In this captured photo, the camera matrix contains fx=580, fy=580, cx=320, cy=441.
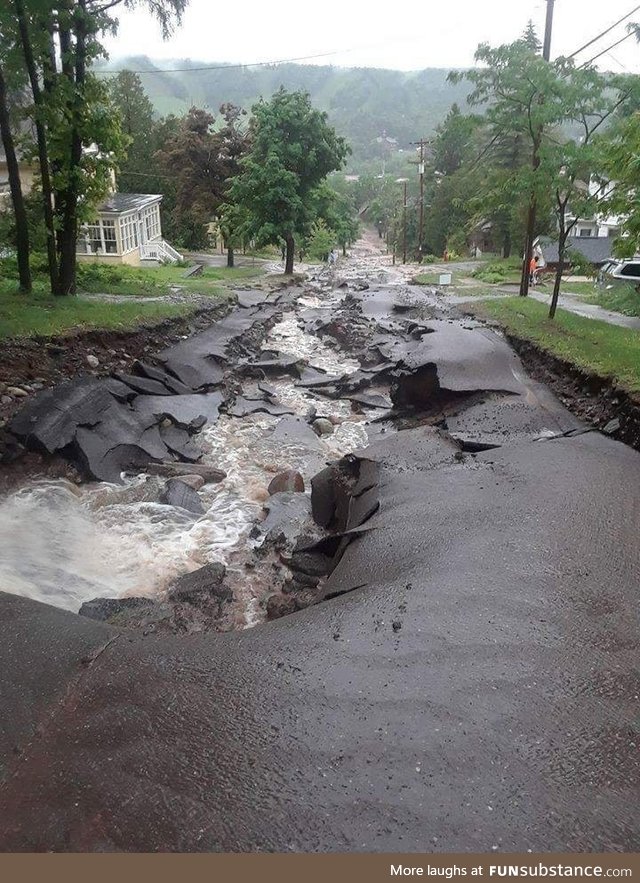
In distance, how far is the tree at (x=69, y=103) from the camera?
525 inches

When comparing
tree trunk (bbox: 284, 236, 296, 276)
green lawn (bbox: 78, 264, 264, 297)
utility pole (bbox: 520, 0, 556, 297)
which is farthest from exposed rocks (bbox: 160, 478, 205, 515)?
tree trunk (bbox: 284, 236, 296, 276)

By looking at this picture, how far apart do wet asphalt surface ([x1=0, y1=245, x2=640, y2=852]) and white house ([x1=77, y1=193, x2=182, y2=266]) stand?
33.2m

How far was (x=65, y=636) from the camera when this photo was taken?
388 cm

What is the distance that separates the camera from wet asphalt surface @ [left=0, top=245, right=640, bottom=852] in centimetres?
249

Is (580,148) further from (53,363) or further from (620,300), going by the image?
(53,363)

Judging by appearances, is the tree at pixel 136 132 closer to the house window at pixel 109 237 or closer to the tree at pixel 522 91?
the house window at pixel 109 237

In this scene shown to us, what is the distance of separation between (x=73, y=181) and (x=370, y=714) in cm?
1509

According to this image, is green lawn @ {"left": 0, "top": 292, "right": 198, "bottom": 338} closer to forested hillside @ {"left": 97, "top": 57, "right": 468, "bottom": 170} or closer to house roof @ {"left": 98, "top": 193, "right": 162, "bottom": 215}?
house roof @ {"left": 98, "top": 193, "right": 162, "bottom": 215}

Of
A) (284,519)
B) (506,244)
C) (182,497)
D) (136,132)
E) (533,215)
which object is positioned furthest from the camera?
(136,132)

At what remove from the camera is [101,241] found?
34812mm

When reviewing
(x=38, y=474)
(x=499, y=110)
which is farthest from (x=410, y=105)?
(x=38, y=474)

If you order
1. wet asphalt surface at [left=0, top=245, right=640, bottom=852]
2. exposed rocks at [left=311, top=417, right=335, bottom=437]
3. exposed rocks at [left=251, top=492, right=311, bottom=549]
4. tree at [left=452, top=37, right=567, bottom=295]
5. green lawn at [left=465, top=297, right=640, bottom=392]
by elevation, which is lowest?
exposed rocks at [left=311, top=417, right=335, bottom=437]

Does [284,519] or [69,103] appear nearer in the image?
[284,519]

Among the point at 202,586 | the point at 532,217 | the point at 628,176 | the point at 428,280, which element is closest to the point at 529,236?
the point at 532,217
